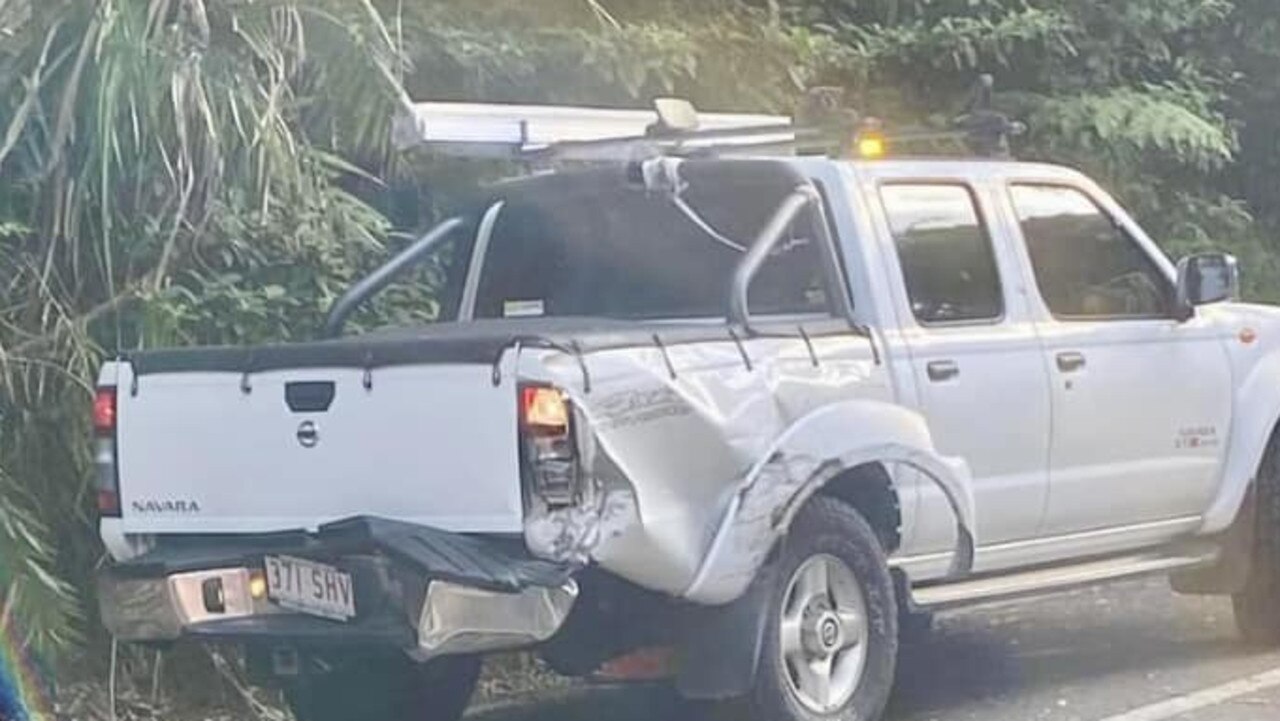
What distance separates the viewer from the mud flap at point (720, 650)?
19.9 feet

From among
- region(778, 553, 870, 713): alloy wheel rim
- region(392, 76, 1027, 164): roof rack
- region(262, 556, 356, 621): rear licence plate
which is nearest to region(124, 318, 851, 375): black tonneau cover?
region(262, 556, 356, 621): rear licence plate

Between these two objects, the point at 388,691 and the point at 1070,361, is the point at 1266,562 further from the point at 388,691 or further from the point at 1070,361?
the point at 388,691

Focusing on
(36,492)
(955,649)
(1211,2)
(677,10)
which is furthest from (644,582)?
(1211,2)

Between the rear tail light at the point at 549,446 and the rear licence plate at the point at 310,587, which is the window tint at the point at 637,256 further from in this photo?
the rear licence plate at the point at 310,587

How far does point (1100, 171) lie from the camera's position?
11.7 meters

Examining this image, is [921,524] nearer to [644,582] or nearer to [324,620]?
[644,582]

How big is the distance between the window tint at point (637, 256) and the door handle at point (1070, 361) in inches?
A: 38.2

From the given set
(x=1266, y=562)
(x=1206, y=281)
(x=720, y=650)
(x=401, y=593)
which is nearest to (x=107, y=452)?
(x=401, y=593)

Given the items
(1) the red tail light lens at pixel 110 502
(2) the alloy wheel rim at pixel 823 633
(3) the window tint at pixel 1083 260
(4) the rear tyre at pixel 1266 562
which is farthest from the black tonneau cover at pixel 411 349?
(4) the rear tyre at pixel 1266 562

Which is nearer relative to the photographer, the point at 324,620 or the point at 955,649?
the point at 324,620

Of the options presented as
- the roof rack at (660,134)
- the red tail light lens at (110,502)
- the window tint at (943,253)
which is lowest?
the red tail light lens at (110,502)

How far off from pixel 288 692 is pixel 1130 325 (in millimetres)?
3215

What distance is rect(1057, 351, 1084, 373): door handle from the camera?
7.41 metres

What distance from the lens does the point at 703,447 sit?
5965 millimetres
